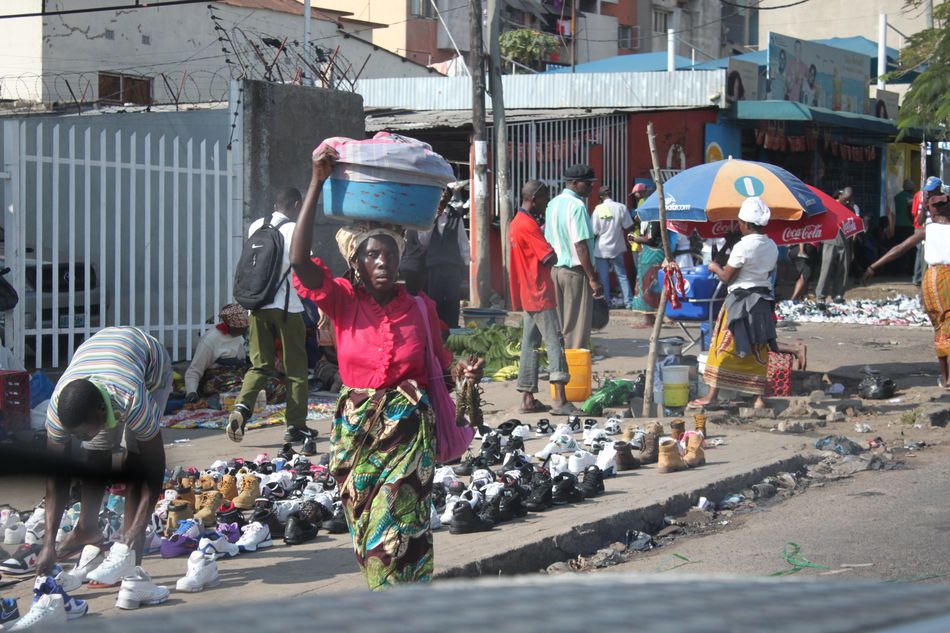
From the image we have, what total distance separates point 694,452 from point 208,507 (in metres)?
3.25

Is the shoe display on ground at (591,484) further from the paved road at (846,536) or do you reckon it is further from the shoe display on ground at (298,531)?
the shoe display on ground at (298,531)

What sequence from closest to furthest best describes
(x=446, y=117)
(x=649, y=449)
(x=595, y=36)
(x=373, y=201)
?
(x=373, y=201), (x=649, y=449), (x=446, y=117), (x=595, y=36)

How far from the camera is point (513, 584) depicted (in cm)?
148

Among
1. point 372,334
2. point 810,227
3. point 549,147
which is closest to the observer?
point 372,334

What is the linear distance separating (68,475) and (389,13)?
44.2m

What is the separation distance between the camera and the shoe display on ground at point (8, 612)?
4.84m

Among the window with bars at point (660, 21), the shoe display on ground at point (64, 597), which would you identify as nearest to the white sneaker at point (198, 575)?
the shoe display on ground at point (64, 597)

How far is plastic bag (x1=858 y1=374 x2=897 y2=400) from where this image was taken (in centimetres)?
1062

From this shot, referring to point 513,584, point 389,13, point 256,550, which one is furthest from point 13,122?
point 389,13

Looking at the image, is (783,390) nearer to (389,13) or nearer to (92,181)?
(92,181)

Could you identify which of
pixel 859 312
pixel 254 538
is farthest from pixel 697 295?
pixel 859 312

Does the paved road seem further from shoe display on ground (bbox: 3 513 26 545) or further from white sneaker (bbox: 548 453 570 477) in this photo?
shoe display on ground (bbox: 3 513 26 545)

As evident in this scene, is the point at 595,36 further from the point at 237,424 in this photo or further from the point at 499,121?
the point at 237,424

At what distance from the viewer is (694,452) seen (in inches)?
312
